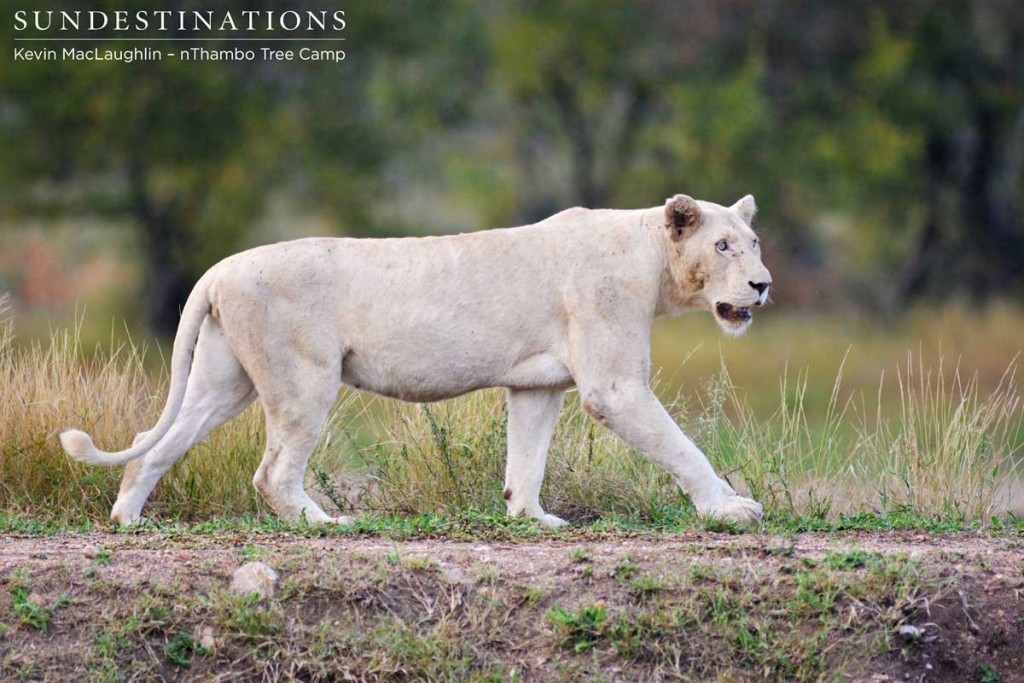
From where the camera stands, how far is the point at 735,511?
25.5 feet

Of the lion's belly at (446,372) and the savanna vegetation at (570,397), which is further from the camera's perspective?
the lion's belly at (446,372)

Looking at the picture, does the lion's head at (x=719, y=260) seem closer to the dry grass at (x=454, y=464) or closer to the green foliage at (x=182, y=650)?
the dry grass at (x=454, y=464)

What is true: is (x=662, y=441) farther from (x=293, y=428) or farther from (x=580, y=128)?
(x=580, y=128)

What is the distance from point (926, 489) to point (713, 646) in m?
2.89

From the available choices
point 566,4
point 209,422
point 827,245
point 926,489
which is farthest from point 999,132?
point 209,422

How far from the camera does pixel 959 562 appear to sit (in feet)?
22.8

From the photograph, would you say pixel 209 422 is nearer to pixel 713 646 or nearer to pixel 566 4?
pixel 713 646

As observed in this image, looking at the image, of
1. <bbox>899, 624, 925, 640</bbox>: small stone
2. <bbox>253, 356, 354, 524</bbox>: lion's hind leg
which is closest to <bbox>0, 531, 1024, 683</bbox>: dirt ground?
<bbox>899, 624, 925, 640</bbox>: small stone

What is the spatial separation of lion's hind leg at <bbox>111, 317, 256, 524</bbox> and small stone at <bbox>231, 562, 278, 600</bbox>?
1.77m

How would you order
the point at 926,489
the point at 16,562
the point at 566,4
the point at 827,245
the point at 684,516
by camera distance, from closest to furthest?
1. the point at 16,562
2. the point at 684,516
3. the point at 926,489
4. the point at 566,4
5. the point at 827,245

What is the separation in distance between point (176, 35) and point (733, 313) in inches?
766

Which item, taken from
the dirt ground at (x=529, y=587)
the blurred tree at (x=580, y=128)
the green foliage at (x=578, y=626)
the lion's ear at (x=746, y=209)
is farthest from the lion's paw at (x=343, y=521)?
the blurred tree at (x=580, y=128)

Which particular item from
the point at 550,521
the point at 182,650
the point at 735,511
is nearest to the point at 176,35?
the point at 550,521

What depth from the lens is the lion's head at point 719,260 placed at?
8.05 metres
